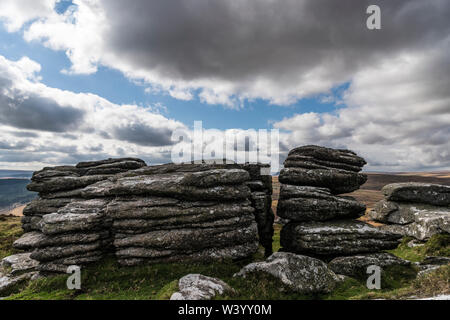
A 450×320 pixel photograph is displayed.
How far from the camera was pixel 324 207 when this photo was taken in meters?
23.8

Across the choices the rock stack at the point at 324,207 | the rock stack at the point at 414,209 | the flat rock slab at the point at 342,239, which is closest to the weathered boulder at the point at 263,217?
the rock stack at the point at 324,207

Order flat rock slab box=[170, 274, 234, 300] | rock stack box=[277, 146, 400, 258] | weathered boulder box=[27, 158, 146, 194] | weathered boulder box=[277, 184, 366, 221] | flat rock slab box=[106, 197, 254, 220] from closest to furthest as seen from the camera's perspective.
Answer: flat rock slab box=[170, 274, 234, 300], flat rock slab box=[106, 197, 254, 220], rock stack box=[277, 146, 400, 258], weathered boulder box=[277, 184, 366, 221], weathered boulder box=[27, 158, 146, 194]

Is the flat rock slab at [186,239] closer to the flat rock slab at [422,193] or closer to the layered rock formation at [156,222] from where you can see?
→ the layered rock formation at [156,222]

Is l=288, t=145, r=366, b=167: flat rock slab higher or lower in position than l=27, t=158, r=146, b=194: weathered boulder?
higher

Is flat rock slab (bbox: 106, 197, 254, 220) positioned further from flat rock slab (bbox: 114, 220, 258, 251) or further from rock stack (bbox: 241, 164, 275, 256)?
rock stack (bbox: 241, 164, 275, 256)

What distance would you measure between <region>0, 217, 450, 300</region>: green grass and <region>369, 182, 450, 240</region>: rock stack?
15.6 metres

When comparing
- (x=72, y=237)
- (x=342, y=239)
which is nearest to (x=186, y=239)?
(x=72, y=237)

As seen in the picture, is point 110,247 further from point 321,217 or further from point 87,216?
point 321,217

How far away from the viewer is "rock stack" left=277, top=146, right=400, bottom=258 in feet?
71.7

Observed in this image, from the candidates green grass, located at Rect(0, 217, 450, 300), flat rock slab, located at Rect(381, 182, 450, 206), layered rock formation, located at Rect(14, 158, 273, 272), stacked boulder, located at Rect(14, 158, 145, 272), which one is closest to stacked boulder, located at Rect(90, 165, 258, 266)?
layered rock formation, located at Rect(14, 158, 273, 272)

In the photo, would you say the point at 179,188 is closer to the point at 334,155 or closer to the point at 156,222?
the point at 156,222

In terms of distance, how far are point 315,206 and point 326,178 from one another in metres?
4.05

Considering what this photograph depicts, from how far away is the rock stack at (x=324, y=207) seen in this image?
860 inches
